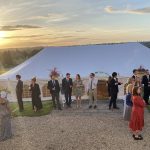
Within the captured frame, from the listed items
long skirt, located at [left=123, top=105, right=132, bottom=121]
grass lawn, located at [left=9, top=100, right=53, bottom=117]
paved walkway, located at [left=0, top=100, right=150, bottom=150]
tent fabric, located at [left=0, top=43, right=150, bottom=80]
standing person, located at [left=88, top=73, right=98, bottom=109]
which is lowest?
paved walkway, located at [left=0, top=100, right=150, bottom=150]

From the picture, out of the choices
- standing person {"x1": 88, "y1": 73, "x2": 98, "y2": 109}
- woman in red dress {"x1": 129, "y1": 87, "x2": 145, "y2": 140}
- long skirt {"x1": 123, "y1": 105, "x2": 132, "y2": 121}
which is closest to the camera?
woman in red dress {"x1": 129, "y1": 87, "x2": 145, "y2": 140}

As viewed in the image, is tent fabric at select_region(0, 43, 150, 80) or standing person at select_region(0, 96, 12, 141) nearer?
standing person at select_region(0, 96, 12, 141)

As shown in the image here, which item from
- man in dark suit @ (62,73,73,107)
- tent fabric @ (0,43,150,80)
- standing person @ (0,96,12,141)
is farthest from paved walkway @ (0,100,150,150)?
tent fabric @ (0,43,150,80)

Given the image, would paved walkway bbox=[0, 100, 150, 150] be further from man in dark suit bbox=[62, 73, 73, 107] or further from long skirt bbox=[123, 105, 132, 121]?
man in dark suit bbox=[62, 73, 73, 107]

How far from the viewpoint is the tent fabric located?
65.4 feet

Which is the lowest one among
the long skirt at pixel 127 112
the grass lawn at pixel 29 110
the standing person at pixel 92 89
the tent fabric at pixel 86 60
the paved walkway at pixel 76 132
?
the paved walkway at pixel 76 132

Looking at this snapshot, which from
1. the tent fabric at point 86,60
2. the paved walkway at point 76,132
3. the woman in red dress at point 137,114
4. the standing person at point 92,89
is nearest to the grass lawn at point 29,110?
the paved walkway at point 76,132

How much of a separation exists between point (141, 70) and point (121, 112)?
368 cm

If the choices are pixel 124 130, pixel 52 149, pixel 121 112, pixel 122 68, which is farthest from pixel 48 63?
pixel 52 149

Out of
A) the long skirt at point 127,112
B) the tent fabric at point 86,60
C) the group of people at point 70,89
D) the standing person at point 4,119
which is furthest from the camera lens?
the tent fabric at point 86,60

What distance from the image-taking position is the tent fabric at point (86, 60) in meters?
19.9

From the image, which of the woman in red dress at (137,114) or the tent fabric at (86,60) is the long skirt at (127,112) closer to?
the woman in red dress at (137,114)

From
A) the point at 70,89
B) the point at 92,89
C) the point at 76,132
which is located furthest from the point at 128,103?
the point at 70,89

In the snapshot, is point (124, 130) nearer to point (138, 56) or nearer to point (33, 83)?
point (33, 83)
